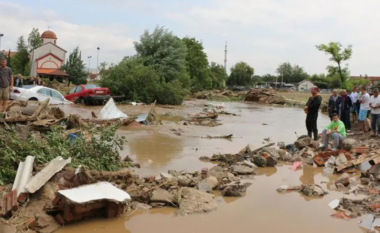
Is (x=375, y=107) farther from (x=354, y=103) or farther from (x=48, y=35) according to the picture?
(x=48, y=35)

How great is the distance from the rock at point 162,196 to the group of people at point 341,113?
5963 mm

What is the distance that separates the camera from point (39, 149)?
21.5 ft

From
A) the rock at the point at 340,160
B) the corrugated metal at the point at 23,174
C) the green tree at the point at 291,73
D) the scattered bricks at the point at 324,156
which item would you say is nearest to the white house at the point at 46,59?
the scattered bricks at the point at 324,156

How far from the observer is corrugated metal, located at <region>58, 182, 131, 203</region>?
4641 mm

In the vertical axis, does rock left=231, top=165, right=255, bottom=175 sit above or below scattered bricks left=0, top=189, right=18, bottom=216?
below

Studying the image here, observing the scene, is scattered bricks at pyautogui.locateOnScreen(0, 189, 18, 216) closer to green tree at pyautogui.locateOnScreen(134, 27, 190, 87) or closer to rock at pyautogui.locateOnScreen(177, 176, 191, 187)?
rock at pyautogui.locateOnScreen(177, 176, 191, 187)

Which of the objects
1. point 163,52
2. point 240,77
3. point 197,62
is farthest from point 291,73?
point 163,52

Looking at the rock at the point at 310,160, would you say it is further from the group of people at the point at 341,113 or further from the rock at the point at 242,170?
the rock at the point at 242,170

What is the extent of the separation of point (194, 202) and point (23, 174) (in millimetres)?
2507

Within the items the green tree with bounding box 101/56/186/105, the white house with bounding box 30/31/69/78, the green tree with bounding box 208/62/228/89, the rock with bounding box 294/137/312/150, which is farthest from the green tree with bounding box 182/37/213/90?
the rock with bounding box 294/137/312/150

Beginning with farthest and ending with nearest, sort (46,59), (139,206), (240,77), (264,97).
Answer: (240,77) → (46,59) → (264,97) → (139,206)

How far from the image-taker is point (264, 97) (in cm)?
4347

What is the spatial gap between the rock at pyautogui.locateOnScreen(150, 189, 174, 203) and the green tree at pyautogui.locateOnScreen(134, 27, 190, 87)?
1233 inches

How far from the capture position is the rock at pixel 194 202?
5.46 m
